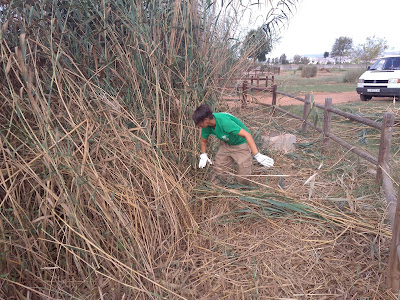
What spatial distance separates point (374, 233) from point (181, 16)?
2.32m

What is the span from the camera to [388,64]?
443 inches

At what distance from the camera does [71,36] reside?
2355 mm

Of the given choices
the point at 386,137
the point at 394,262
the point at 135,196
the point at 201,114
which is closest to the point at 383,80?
the point at 386,137

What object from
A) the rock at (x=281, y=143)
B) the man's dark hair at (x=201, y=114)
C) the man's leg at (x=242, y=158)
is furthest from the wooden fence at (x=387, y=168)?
the man's dark hair at (x=201, y=114)

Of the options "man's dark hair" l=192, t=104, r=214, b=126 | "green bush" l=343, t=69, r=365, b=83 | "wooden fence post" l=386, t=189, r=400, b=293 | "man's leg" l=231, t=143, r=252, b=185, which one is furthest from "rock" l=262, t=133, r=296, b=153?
"green bush" l=343, t=69, r=365, b=83

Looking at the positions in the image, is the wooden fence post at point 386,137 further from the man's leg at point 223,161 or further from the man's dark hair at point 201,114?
the man's dark hair at point 201,114

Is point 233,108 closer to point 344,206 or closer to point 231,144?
point 231,144

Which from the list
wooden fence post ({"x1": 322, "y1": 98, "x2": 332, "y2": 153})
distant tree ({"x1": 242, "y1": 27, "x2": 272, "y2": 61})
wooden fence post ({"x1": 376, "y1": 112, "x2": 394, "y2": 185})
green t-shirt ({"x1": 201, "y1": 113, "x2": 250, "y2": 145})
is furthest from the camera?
wooden fence post ({"x1": 322, "y1": 98, "x2": 332, "y2": 153})

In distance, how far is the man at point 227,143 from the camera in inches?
104

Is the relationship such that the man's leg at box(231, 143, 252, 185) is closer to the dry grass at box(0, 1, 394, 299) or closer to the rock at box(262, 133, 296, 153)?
the dry grass at box(0, 1, 394, 299)

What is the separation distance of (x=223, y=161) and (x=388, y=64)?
10.9 m

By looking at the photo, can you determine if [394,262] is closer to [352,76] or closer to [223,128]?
[223,128]

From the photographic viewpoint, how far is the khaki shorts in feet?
10.1

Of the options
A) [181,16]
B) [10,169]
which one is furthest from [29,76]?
[181,16]
